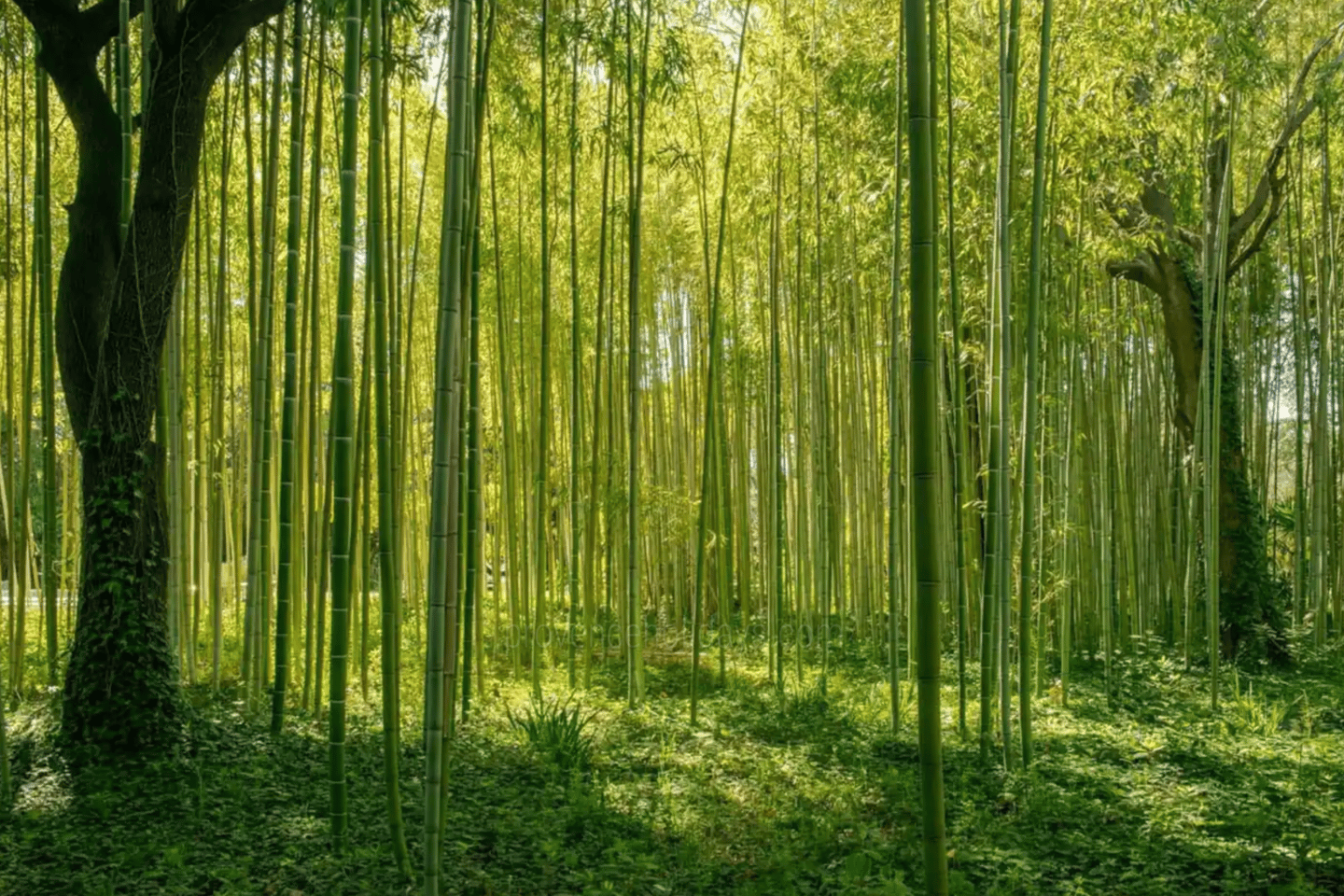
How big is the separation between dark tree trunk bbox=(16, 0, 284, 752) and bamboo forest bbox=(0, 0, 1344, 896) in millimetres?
19

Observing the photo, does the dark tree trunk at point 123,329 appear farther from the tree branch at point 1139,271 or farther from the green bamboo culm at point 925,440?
the tree branch at point 1139,271

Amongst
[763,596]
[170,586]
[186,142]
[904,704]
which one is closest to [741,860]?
[904,704]

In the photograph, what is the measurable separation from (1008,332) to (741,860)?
1.81 metres

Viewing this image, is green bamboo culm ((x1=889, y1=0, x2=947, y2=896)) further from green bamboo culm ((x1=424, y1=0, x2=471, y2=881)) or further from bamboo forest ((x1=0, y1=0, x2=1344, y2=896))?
green bamboo culm ((x1=424, y1=0, x2=471, y2=881))

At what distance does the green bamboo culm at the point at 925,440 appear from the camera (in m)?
1.65

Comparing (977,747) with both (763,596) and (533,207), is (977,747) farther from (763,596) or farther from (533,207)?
(763,596)

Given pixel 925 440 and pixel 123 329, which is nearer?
pixel 925 440

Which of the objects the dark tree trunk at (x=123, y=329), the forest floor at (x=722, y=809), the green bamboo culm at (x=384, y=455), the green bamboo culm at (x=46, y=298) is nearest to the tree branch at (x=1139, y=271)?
the forest floor at (x=722, y=809)

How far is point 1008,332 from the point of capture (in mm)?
3393

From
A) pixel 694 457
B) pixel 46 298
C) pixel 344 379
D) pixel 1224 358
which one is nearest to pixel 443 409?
pixel 344 379

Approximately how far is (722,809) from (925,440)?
2.35m

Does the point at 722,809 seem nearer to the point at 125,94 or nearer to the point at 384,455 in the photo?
the point at 384,455

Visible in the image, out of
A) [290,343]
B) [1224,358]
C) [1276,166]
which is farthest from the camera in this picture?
[1224,358]

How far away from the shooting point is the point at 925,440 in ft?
5.45
